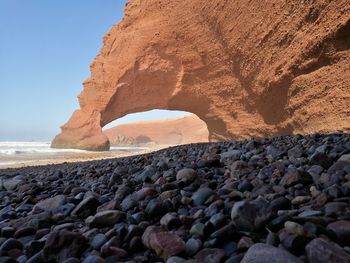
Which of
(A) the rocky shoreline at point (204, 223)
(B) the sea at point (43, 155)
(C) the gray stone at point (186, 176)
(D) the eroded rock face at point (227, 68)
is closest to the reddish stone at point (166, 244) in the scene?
(A) the rocky shoreline at point (204, 223)

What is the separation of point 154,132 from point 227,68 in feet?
153

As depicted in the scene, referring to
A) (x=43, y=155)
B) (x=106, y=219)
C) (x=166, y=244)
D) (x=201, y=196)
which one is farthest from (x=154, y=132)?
(x=166, y=244)

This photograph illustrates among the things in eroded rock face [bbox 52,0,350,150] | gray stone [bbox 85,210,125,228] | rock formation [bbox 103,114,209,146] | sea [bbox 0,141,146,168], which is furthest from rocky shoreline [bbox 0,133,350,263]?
rock formation [bbox 103,114,209,146]

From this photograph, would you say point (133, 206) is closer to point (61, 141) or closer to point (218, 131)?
point (218, 131)

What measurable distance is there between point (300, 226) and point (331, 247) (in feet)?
0.54

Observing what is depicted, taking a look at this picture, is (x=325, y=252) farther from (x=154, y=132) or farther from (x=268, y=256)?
(x=154, y=132)

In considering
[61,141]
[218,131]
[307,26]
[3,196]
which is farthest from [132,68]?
[3,196]

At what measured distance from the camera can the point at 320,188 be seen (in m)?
1.64

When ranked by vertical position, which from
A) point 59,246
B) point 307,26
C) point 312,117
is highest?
point 307,26

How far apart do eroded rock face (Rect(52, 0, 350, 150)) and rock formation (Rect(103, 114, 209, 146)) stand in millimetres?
31218

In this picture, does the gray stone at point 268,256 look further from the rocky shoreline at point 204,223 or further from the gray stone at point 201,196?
the gray stone at point 201,196

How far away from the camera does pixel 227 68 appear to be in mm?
13469

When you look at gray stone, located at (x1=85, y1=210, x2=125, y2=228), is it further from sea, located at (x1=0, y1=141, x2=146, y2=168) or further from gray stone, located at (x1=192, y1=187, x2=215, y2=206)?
sea, located at (x1=0, y1=141, x2=146, y2=168)

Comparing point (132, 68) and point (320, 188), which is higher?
point (132, 68)
